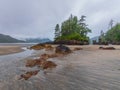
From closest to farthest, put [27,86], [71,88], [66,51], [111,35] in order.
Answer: [71,88] → [27,86] → [66,51] → [111,35]

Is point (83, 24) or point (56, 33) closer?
→ point (83, 24)

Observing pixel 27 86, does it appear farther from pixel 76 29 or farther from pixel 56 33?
pixel 56 33

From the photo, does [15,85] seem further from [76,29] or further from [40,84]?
[76,29]

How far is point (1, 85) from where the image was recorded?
12.8 metres

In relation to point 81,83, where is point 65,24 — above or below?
above

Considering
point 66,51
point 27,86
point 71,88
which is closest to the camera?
point 71,88

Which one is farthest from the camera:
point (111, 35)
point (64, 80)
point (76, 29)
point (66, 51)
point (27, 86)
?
point (111, 35)

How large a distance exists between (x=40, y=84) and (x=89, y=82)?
2.92 meters

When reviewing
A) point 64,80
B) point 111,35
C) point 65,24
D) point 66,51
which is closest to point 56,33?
point 65,24

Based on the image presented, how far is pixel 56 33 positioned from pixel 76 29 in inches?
779

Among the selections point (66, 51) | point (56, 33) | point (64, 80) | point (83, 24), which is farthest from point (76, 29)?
point (64, 80)

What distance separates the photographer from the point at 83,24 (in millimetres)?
107438

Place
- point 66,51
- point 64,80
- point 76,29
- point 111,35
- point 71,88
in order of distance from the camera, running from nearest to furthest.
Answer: point 71,88
point 64,80
point 66,51
point 76,29
point 111,35

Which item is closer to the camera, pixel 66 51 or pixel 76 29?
pixel 66 51
